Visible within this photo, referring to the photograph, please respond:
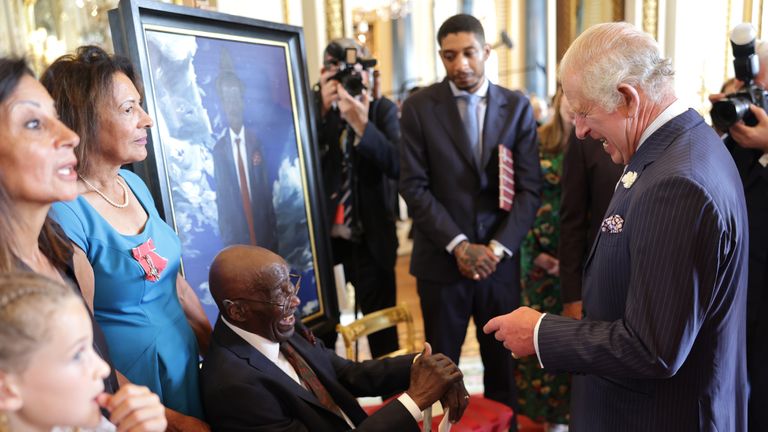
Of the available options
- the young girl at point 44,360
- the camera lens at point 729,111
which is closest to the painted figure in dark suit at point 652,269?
the camera lens at point 729,111

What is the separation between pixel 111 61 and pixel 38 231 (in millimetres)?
615

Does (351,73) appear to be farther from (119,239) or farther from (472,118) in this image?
(119,239)

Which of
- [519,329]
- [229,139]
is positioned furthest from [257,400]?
[229,139]

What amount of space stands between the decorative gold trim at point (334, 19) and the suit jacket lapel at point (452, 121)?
1.83 meters

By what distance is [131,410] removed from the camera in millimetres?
1032

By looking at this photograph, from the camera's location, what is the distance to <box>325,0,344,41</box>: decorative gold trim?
4340 mm

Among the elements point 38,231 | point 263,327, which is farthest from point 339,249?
point 38,231

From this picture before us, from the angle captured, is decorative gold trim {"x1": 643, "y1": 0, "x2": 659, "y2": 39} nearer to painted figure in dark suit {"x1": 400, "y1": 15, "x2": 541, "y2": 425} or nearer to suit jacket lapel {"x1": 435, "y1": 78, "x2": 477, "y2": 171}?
painted figure in dark suit {"x1": 400, "y1": 15, "x2": 541, "y2": 425}

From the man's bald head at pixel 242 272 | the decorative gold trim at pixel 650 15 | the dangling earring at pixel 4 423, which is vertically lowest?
the dangling earring at pixel 4 423

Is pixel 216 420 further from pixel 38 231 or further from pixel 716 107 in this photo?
pixel 716 107

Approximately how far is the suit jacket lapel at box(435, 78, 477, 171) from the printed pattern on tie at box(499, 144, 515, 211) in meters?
0.12

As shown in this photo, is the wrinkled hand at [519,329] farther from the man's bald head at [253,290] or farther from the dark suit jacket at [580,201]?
the dark suit jacket at [580,201]

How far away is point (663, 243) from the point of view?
1314mm

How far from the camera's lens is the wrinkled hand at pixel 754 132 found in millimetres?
2139
